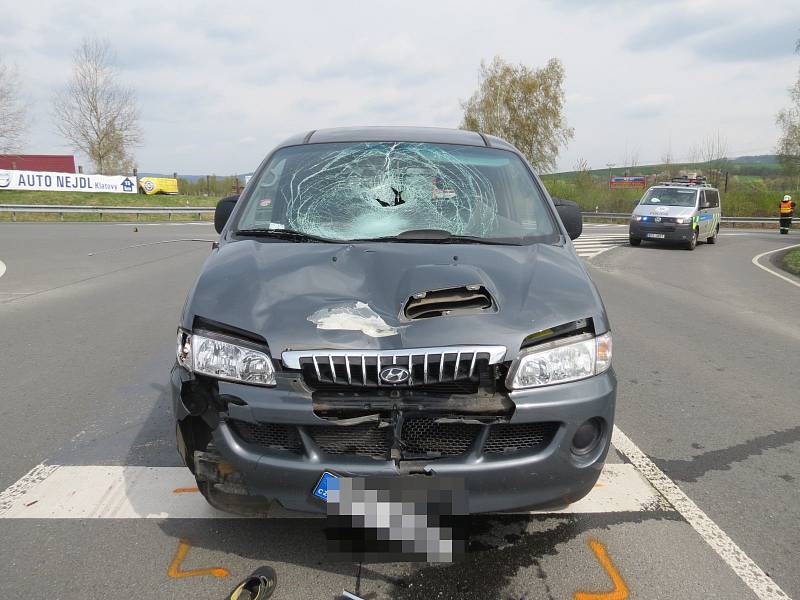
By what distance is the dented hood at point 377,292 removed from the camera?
7.90 ft

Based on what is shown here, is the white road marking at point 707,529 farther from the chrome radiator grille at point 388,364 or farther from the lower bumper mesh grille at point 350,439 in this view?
the lower bumper mesh grille at point 350,439

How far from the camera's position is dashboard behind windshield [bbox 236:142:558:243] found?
136 inches

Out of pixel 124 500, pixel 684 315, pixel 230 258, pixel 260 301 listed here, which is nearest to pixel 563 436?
pixel 260 301

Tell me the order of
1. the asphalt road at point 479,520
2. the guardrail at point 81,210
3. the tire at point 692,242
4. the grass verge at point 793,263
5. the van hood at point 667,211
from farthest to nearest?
1. the guardrail at point 81,210
2. the tire at point 692,242
3. the van hood at point 667,211
4. the grass verge at point 793,263
5. the asphalt road at point 479,520

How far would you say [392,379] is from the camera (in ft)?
7.63

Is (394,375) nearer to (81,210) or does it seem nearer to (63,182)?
(81,210)

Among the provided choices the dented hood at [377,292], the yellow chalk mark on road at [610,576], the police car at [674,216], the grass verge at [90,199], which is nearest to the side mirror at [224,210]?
A: the dented hood at [377,292]

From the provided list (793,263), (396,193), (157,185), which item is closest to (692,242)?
(793,263)

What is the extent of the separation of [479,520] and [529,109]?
4944cm

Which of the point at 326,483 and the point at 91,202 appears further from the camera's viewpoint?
the point at 91,202

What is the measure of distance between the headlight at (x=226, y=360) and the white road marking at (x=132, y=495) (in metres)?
0.90

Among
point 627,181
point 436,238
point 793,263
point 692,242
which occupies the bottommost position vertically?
point 793,263

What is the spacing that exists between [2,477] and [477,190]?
10.0 feet

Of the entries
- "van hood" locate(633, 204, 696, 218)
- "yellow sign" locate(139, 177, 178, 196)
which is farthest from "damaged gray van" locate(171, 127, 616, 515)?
"yellow sign" locate(139, 177, 178, 196)
